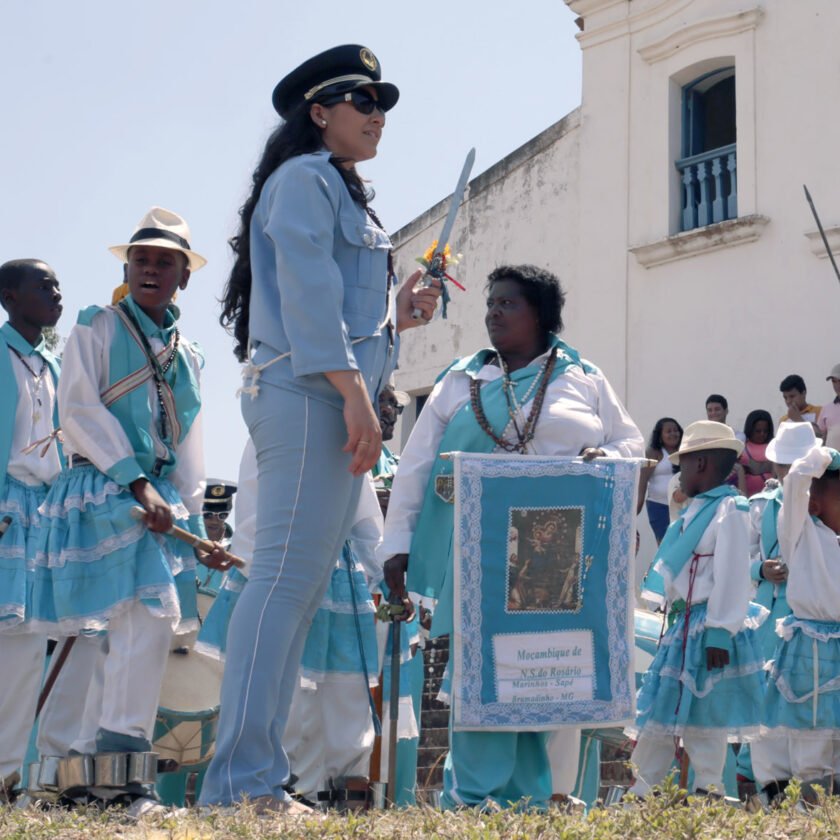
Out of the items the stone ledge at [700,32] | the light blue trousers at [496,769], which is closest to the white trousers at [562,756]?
the light blue trousers at [496,769]

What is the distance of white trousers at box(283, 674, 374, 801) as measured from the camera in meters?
7.08

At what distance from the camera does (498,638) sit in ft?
19.0

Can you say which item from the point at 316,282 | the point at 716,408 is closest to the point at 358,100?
the point at 316,282

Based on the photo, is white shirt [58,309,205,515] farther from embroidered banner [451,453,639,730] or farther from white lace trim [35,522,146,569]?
embroidered banner [451,453,639,730]

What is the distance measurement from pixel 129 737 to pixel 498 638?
4.60ft

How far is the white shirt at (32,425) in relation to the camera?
701 cm

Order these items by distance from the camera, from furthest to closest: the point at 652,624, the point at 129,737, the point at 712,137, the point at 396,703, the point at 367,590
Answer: the point at 712,137 < the point at 652,624 < the point at 367,590 < the point at 396,703 < the point at 129,737

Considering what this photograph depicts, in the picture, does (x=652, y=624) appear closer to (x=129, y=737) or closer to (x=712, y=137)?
(x=129, y=737)

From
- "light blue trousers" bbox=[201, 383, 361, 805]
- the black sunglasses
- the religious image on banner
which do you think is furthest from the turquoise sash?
the black sunglasses

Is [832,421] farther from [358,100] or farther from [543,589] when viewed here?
[358,100]

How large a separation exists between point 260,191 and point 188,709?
2611mm

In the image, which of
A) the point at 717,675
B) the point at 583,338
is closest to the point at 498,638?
the point at 717,675

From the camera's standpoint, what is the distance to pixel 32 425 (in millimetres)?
7102

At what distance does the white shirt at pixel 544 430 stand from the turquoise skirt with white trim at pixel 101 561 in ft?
2.81
